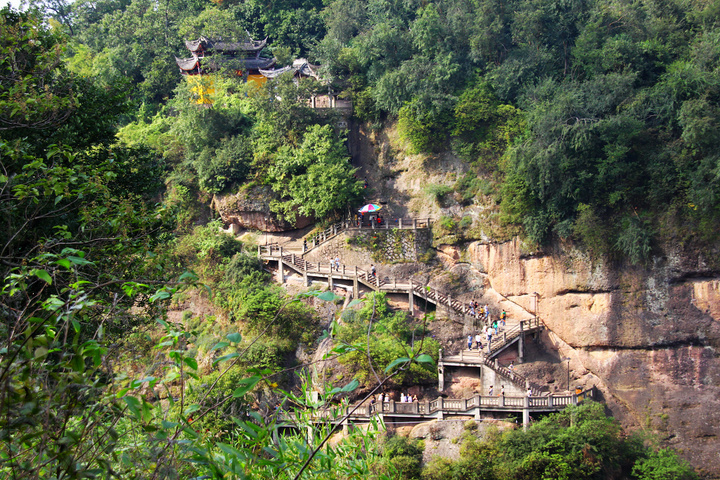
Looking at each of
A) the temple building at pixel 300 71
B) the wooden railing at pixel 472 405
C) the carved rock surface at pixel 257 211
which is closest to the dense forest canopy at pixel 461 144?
the carved rock surface at pixel 257 211

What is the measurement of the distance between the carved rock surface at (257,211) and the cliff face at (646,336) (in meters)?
12.4

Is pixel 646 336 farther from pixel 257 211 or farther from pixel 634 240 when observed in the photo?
pixel 257 211

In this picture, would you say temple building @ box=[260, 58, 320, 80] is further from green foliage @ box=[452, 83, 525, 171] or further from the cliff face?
the cliff face

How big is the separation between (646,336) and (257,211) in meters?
18.6

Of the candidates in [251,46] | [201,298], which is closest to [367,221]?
[201,298]

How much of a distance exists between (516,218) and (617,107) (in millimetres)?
6023

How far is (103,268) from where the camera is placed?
32.7 ft

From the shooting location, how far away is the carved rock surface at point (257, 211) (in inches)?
1225

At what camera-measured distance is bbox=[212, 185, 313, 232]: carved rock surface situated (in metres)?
31.1

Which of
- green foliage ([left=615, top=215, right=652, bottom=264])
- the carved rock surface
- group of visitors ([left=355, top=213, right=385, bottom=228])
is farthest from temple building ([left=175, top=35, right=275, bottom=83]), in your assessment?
green foliage ([left=615, top=215, right=652, bottom=264])

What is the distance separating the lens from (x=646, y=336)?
24641 mm

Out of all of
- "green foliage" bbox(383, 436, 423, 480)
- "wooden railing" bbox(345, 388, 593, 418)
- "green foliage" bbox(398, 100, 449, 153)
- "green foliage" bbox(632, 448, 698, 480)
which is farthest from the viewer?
"green foliage" bbox(398, 100, 449, 153)

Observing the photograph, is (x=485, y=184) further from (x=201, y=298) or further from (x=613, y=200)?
(x=201, y=298)

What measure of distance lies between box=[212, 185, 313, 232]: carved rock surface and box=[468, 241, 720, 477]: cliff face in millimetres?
12382
